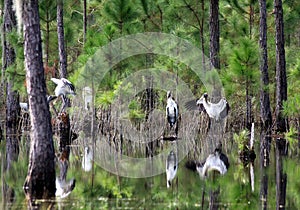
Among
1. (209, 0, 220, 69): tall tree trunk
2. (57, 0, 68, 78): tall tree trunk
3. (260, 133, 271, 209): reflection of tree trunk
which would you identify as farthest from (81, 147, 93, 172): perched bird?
(209, 0, 220, 69): tall tree trunk

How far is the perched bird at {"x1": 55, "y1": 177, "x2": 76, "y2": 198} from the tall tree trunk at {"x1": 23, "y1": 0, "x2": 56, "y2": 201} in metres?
0.13

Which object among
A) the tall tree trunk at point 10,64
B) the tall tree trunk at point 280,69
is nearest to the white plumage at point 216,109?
the tall tree trunk at point 280,69

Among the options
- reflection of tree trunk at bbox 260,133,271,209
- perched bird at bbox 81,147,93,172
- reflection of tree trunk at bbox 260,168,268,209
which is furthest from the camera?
perched bird at bbox 81,147,93,172

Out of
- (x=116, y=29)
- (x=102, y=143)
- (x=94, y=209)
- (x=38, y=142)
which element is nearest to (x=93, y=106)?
(x=102, y=143)

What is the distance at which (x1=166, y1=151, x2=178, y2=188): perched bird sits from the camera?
9.56 metres

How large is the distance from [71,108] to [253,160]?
19.6 feet

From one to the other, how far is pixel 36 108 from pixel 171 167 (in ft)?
11.5

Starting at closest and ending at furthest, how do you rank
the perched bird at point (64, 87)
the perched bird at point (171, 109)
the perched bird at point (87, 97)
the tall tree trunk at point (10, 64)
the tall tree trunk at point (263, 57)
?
the perched bird at point (64, 87)
the perched bird at point (171, 109)
the perched bird at point (87, 97)
the tall tree trunk at point (263, 57)
the tall tree trunk at point (10, 64)

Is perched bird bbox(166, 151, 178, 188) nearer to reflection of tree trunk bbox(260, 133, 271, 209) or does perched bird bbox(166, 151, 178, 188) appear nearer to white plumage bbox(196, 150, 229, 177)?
white plumage bbox(196, 150, 229, 177)

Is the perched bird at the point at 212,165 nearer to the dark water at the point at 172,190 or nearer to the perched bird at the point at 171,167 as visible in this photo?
the dark water at the point at 172,190

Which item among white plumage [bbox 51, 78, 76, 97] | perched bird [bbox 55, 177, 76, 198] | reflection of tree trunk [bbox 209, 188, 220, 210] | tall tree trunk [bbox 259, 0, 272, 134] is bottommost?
reflection of tree trunk [bbox 209, 188, 220, 210]

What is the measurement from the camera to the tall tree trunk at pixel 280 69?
1739cm

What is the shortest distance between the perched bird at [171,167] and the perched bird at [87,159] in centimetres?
126

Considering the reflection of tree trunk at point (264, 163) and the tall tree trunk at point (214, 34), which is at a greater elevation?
the tall tree trunk at point (214, 34)
